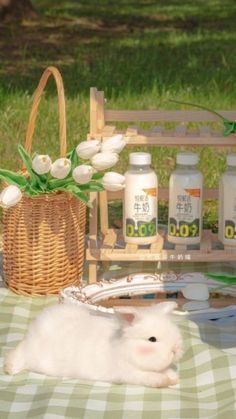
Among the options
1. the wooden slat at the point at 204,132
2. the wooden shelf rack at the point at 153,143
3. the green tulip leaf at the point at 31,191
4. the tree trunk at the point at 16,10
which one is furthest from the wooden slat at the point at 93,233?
the tree trunk at the point at 16,10

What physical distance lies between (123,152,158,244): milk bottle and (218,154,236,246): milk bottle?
0.25 meters

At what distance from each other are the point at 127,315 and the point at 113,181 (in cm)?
79

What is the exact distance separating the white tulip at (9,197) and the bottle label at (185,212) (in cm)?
58

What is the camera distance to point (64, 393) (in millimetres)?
2990

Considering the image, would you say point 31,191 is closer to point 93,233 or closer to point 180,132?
point 93,233

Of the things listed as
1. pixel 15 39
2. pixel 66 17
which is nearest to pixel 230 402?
pixel 15 39

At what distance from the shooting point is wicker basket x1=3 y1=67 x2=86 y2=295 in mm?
3770

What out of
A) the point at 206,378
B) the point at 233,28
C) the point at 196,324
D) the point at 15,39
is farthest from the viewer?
the point at 233,28

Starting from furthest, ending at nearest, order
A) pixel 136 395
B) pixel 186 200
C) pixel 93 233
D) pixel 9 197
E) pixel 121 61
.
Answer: pixel 121 61 → pixel 93 233 → pixel 186 200 → pixel 9 197 → pixel 136 395

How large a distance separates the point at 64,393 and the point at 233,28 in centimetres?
855

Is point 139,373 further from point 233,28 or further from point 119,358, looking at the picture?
point 233,28

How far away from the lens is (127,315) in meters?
2.99

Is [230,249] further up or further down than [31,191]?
further down

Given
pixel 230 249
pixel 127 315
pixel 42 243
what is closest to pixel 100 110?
pixel 42 243
